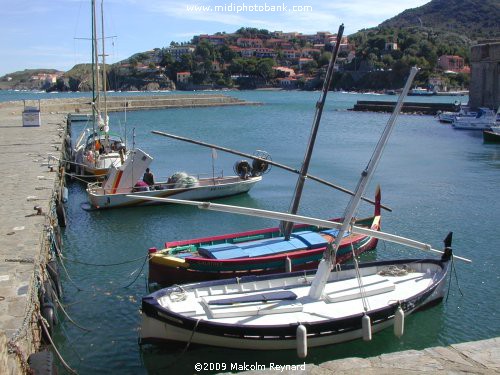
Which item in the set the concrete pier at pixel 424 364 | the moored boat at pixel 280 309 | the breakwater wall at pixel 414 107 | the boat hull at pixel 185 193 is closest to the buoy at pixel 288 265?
the moored boat at pixel 280 309

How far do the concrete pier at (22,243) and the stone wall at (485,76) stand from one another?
67.2 metres

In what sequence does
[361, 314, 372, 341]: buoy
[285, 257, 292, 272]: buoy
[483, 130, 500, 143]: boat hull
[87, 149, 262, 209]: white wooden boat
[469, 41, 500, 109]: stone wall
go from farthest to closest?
[469, 41, 500, 109]: stone wall, [483, 130, 500, 143]: boat hull, [87, 149, 262, 209]: white wooden boat, [285, 257, 292, 272]: buoy, [361, 314, 372, 341]: buoy

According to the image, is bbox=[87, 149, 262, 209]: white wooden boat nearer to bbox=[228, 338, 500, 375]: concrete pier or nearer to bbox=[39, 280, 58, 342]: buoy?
bbox=[39, 280, 58, 342]: buoy

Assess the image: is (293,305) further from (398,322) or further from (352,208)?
(352,208)

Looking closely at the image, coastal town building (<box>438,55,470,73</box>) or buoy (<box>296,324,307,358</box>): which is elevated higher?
coastal town building (<box>438,55,470,73</box>)

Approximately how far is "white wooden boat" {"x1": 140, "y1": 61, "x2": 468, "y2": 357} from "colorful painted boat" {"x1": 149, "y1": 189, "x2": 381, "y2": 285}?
192cm

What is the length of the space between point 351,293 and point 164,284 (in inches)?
203

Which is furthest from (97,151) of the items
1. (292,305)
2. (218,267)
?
(292,305)

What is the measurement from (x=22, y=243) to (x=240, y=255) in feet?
18.3

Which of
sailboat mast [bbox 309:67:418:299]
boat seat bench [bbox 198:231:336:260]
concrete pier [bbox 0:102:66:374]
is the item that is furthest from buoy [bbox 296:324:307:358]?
concrete pier [bbox 0:102:66:374]

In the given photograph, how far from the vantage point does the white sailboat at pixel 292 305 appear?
11.9m

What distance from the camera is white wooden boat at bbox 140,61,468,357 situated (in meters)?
11.9

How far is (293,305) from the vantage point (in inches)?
503

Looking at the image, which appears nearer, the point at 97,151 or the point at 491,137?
the point at 97,151
